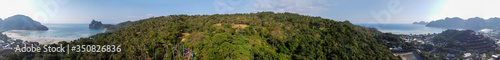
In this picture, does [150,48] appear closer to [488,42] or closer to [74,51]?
[74,51]

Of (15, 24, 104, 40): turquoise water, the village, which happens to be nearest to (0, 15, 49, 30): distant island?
(15, 24, 104, 40): turquoise water

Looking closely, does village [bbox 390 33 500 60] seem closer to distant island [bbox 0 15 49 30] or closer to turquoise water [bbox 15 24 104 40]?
turquoise water [bbox 15 24 104 40]

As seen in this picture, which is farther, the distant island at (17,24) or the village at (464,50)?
the distant island at (17,24)

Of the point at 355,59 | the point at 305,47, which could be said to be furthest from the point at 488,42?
the point at 305,47

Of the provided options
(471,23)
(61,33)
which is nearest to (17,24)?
(61,33)

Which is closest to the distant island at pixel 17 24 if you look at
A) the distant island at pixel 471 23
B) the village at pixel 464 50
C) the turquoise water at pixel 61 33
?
the turquoise water at pixel 61 33

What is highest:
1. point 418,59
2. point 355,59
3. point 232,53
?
point 232,53

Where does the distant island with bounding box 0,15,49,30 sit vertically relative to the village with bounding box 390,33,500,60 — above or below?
above

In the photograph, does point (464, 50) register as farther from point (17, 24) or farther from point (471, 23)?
point (17, 24)

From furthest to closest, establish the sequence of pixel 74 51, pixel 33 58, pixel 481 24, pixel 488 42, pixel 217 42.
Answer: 1. pixel 481 24
2. pixel 488 42
3. pixel 74 51
4. pixel 33 58
5. pixel 217 42

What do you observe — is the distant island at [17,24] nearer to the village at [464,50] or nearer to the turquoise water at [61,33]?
the turquoise water at [61,33]

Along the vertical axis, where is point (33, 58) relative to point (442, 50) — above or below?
above
